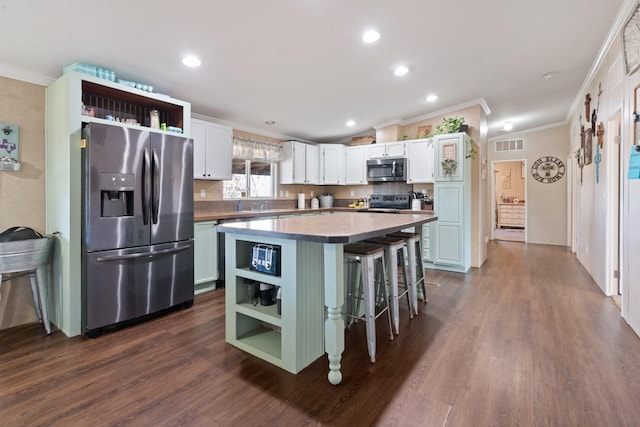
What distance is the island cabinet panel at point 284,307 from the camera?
1895 millimetres

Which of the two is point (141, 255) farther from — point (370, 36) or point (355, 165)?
point (355, 165)

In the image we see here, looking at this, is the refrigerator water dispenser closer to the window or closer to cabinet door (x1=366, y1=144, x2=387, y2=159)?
the window

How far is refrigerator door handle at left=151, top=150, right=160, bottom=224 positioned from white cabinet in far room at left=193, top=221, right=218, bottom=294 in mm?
566

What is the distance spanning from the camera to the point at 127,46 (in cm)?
237

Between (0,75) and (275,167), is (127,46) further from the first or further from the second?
(275,167)

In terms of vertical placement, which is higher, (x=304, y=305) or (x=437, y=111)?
(x=437, y=111)

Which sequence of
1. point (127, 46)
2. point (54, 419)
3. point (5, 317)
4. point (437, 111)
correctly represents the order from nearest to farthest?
point (54, 419), point (127, 46), point (5, 317), point (437, 111)

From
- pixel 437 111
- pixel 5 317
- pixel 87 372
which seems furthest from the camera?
pixel 437 111

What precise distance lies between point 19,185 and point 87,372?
1791 mm

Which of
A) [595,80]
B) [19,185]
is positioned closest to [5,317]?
[19,185]

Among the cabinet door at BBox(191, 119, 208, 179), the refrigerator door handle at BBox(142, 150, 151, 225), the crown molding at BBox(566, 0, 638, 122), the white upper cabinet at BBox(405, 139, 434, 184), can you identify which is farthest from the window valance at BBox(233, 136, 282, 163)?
the crown molding at BBox(566, 0, 638, 122)

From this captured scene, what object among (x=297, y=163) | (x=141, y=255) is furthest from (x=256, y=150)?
(x=141, y=255)

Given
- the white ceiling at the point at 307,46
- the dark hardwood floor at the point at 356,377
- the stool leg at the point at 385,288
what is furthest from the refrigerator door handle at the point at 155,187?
Result: the stool leg at the point at 385,288

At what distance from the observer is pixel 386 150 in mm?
5387
